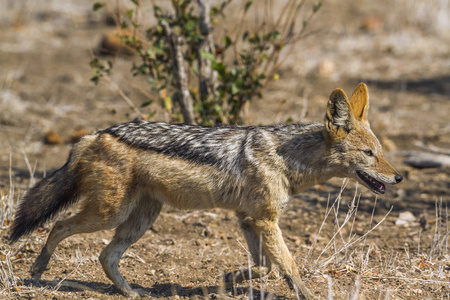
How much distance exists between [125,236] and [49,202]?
0.76 meters

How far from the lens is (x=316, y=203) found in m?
7.39

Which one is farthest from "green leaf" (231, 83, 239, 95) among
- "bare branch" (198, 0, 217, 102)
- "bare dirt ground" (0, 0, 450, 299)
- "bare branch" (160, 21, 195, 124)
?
"bare dirt ground" (0, 0, 450, 299)

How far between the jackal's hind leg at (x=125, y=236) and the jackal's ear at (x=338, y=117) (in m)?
1.76

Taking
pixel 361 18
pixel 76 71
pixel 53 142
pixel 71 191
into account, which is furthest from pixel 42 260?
pixel 361 18

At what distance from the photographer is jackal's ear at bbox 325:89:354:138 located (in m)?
4.96

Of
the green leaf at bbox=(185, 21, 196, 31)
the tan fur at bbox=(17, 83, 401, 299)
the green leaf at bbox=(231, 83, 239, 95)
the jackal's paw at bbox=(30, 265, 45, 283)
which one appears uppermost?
the green leaf at bbox=(185, 21, 196, 31)

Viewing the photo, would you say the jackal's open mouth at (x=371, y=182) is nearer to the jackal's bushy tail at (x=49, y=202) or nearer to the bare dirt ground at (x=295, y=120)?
the bare dirt ground at (x=295, y=120)

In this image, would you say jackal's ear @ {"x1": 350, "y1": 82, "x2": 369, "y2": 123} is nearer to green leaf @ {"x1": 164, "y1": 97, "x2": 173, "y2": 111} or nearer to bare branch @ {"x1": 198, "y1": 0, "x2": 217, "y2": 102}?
bare branch @ {"x1": 198, "y1": 0, "x2": 217, "y2": 102}

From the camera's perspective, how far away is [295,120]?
29.7ft

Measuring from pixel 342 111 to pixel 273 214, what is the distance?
1.06 meters

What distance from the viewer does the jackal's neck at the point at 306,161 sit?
5.11m

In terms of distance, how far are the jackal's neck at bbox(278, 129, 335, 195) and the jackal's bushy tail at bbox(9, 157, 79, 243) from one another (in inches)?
73.4

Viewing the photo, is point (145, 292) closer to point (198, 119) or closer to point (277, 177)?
point (277, 177)

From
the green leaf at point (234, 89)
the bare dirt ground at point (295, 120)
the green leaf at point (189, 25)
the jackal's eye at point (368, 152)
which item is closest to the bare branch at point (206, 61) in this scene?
the green leaf at point (189, 25)
